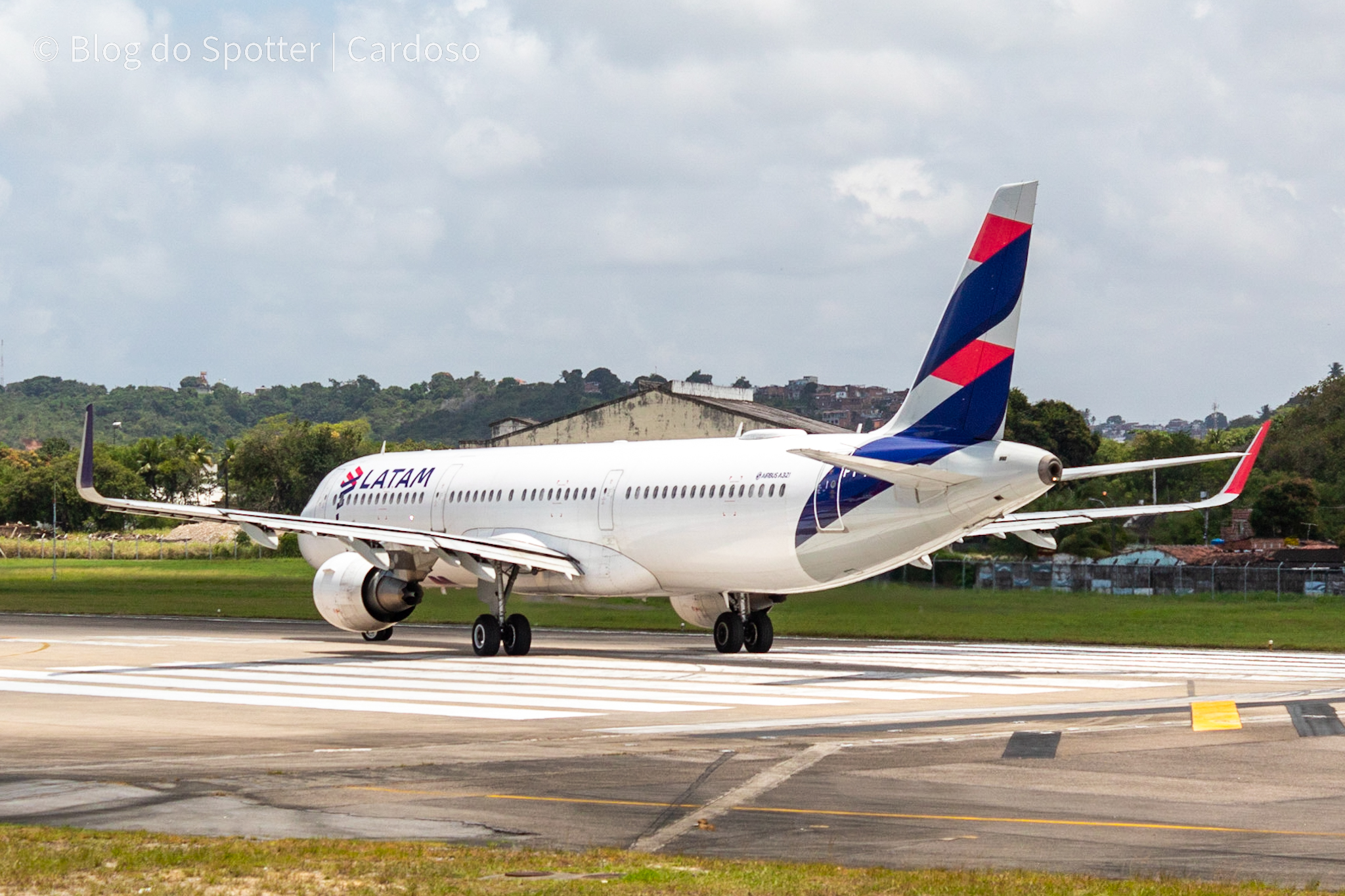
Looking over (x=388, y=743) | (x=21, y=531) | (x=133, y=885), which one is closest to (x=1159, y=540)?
(x=21, y=531)

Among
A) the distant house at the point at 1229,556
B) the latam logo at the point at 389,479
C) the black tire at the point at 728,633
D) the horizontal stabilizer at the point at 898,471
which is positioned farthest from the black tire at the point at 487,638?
the distant house at the point at 1229,556

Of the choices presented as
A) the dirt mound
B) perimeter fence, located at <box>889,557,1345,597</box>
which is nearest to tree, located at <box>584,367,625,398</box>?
the dirt mound

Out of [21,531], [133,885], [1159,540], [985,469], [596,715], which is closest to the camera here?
[133,885]

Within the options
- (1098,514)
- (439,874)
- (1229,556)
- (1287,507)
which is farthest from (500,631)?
(1287,507)

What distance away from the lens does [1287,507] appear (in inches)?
3233

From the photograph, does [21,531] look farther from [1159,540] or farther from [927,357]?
[927,357]

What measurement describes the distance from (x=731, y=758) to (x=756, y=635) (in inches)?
618

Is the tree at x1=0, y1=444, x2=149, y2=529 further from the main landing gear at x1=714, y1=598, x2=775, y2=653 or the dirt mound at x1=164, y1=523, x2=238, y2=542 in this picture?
the main landing gear at x1=714, y1=598, x2=775, y2=653

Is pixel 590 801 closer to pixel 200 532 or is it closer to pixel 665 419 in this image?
pixel 665 419

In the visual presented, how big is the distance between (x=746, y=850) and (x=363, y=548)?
64.7ft

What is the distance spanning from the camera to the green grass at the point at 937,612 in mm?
34562

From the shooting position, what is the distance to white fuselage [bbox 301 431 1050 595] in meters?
23.5

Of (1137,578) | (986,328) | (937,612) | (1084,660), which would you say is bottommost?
(1084,660)

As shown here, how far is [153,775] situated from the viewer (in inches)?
479
